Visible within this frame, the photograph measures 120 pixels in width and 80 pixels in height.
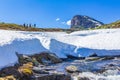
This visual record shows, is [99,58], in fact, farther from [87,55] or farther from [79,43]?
[79,43]

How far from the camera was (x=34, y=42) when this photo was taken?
155 ft

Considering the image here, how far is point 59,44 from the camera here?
52656mm

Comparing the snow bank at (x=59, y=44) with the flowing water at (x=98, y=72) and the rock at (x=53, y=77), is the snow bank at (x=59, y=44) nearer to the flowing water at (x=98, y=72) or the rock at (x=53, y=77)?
the rock at (x=53, y=77)

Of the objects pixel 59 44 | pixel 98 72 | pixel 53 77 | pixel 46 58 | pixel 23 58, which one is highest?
pixel 59 44

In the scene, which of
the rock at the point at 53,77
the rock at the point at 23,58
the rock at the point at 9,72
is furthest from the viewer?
the rock at the point at 23,58

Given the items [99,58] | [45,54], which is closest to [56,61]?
[45,54]

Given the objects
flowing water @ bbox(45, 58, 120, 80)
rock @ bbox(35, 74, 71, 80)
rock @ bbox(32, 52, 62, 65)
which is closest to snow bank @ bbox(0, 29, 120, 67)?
rock @ bbox(32, 52, 62, 65)

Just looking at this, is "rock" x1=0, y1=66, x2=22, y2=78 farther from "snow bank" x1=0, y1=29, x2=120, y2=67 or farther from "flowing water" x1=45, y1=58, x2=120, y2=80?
"flowing water" x1=45, y1=58, x2=120, y2=80

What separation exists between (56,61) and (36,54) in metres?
2.29

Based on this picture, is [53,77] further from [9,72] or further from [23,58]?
[23,58]

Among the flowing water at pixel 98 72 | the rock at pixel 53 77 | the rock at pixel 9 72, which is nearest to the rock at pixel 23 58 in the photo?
the flowing water at pixel 98 72

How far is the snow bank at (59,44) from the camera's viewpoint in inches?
1423

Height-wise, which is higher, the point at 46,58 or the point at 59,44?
the point at 59,44

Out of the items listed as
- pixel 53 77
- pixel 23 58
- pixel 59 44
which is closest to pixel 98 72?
pixel 53 77
